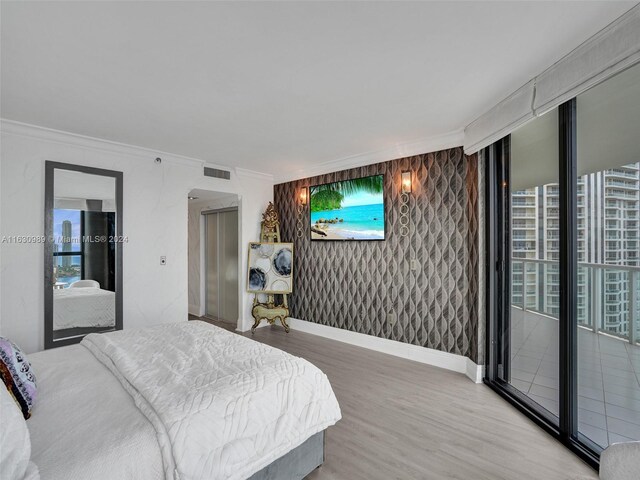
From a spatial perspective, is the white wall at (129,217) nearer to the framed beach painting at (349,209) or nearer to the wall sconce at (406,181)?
the framed beach painting at (349,209)

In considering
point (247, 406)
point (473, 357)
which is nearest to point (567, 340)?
point (473, 357)

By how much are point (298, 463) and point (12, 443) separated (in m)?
1.29

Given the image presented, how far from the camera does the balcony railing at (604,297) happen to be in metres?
1.81

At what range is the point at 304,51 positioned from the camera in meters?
1.89

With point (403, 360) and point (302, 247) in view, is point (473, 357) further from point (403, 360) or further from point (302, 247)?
point (302, 247)

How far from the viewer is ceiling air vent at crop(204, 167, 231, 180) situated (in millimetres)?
4471

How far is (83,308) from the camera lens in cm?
334

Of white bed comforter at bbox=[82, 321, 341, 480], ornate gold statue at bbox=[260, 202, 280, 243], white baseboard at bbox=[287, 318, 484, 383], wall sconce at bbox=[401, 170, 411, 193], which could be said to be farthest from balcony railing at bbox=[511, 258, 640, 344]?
ornate gold statue at bbox=[260, 202, 280, 243]

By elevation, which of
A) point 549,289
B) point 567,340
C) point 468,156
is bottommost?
point 567,340

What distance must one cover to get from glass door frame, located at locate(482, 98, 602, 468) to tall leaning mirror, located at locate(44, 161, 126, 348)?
13.2 ft

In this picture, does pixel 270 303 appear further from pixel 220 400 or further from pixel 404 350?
pixel 220 400

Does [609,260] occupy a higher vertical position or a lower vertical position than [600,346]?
higher

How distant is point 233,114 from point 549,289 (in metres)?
2.97

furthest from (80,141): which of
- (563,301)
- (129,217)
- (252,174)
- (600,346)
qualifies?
(600,346)
